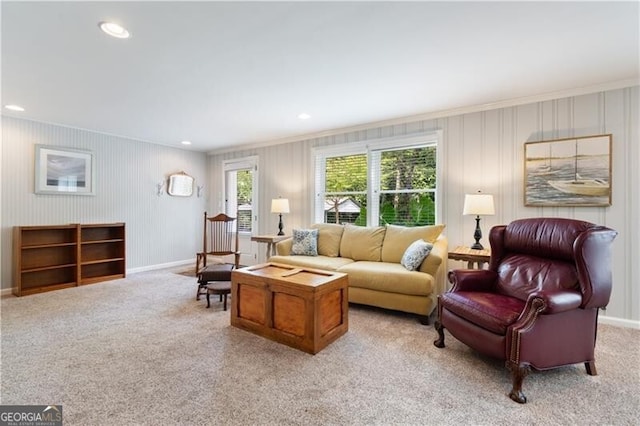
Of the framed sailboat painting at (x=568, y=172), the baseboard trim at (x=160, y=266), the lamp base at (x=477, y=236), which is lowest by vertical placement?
the baseboard trim at (x=160, y=266)

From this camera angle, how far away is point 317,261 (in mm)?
3801

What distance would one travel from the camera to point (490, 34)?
211 centimetres

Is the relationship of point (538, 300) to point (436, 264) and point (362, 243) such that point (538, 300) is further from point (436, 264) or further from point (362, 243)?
point (362, 243)

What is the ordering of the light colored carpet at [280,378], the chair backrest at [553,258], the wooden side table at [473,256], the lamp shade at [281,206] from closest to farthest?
the light colored carpet at [280,378] → the chair backrest at [553,258] → the wooden side table at [473,256] → the lamp shade at [281,206]

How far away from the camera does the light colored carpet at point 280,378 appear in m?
1.66

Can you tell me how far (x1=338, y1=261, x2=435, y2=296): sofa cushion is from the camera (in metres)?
2.97

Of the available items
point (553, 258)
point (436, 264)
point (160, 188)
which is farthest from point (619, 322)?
point (160, 188)

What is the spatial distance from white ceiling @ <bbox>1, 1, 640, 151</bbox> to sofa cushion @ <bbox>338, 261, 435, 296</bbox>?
1920 mm

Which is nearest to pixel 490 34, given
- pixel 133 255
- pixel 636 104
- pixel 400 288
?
pixel 636 104

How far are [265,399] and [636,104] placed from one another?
13.6ft

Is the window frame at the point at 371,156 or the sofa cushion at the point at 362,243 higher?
the window frame at the point at 371,156

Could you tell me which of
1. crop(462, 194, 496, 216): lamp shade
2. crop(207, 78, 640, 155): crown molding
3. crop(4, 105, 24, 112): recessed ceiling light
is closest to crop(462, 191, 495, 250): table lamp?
crop(462, 194, 496, 216): lamp shade

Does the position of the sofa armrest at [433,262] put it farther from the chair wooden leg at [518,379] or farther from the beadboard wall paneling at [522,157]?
the chair wooden leg at [518,379]

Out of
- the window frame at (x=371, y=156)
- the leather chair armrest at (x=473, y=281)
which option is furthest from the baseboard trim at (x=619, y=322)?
the window frame at (x=371, y=156)
